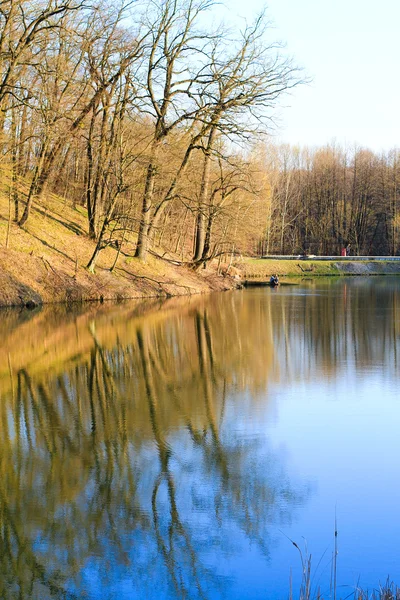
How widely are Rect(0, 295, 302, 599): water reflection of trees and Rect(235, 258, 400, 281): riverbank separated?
150ft

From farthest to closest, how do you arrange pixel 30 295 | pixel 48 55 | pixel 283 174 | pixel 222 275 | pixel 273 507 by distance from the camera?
pixel 283 174, pixel 222 275, pixel 48 55, pixel 30 295, pixel 273 507

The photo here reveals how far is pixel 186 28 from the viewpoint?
1452 inches

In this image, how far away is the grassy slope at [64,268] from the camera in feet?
96.6

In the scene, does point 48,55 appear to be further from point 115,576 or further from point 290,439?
point 115,576

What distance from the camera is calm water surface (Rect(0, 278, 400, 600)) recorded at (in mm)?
5621

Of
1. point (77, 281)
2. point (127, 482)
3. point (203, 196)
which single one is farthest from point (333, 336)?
point (203, 196)

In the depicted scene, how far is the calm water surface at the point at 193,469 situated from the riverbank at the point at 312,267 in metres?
43.5

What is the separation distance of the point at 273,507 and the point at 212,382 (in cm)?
643

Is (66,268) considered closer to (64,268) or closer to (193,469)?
(64,268)

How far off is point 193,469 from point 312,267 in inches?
2445

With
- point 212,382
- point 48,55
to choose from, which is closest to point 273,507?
point 212,382

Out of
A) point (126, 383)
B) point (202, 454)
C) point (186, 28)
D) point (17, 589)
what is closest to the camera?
point (17, 589)

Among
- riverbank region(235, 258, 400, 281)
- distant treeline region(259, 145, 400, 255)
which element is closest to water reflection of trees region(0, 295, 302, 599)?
riverbank region(235, 258, 400, 281)

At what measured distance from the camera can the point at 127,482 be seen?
7512mm
